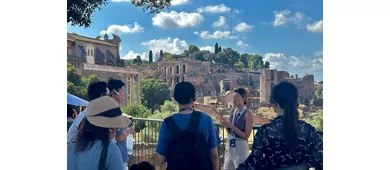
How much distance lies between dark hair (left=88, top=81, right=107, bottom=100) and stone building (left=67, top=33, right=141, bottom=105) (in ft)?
0.30

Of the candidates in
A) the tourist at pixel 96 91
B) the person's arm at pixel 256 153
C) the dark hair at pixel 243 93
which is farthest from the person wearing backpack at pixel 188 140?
the tourist at pixel 96 91

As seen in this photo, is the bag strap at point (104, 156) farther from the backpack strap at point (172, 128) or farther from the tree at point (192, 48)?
the tree at point (192, 48)

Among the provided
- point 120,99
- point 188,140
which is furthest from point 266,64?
point 120,99

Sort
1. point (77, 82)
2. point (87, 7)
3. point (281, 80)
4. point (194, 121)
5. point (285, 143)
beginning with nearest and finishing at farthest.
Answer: point (285, 143), point (194, 121), point (281, 80), point (77, 82), point (87, 7)

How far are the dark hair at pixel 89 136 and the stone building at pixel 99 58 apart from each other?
891mm

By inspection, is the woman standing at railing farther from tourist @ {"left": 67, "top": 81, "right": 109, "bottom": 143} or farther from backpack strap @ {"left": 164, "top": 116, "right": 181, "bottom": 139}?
tourist @ {"left": 67, "top": 81, "right": 109, "bottom": 143}

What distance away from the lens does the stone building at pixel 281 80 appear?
305 cm

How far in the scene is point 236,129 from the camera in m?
3.13

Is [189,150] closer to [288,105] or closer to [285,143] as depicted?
[285,143]

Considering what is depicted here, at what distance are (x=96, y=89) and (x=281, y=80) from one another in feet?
4.89

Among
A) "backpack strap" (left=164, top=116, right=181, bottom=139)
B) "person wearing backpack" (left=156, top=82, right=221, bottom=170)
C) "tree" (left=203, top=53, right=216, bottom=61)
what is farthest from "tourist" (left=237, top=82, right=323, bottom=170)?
"tree" (left=203, top=53, right=216, bottom=61)

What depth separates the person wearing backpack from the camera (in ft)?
9.21
